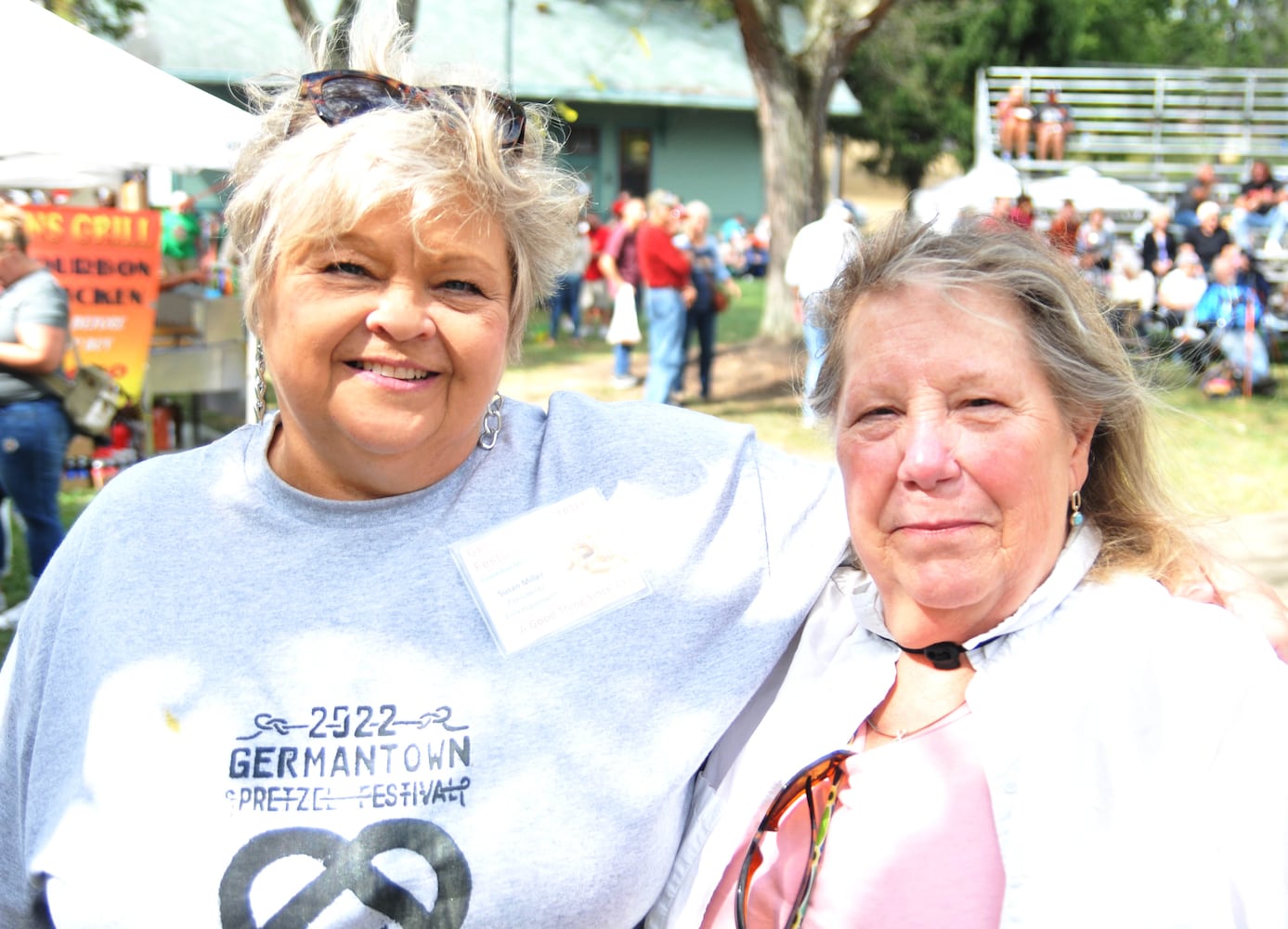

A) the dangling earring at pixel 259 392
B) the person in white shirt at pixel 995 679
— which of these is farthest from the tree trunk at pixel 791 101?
the person in white shirt at pixel 995 679

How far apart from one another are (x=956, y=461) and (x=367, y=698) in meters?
0.95

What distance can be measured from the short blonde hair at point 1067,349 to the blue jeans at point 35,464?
500cm

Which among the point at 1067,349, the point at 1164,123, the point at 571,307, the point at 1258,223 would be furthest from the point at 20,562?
the point at 1164,123

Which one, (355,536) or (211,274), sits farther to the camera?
(211,274)

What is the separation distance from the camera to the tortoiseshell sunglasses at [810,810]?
1.84 metres

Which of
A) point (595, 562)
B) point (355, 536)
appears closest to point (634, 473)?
point (595, 562)

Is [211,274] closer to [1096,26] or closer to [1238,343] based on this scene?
[1238,343]

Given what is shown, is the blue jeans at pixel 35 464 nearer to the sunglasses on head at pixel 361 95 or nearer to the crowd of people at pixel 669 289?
the crowd of people at pixel 669 289

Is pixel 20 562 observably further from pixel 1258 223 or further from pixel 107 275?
pixel 1258 223

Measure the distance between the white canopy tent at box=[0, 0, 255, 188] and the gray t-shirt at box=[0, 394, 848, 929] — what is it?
3.49 metres

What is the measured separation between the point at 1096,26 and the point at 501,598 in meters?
40.6

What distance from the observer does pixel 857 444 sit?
1.94 metres

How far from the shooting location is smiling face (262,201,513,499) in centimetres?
179

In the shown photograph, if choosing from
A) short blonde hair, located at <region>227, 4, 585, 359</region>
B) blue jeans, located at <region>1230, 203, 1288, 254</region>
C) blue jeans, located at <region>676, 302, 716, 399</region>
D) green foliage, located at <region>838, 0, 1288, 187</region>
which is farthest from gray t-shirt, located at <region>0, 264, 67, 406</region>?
green foliage, located at <region>838, 0, 1288, 187</region>
